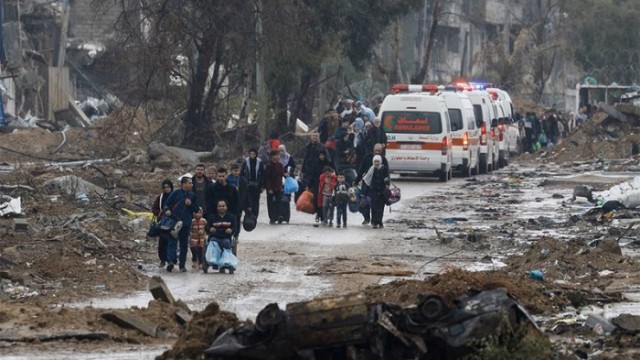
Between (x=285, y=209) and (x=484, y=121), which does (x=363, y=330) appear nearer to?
(x=285, y=209)

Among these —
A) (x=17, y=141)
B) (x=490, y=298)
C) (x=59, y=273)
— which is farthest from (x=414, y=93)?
(x=490, y=298)

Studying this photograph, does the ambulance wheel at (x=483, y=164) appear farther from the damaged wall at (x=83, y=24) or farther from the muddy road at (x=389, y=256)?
the damaged wall at (x=83, y=24)

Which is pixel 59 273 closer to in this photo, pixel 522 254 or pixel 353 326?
pixel 522 254

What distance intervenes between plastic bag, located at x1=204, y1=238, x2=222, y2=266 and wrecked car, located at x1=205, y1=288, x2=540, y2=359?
8.03m

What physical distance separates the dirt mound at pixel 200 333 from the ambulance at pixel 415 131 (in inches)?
957

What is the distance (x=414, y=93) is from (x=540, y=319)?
76.1 ft

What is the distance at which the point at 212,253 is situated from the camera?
62.3ft

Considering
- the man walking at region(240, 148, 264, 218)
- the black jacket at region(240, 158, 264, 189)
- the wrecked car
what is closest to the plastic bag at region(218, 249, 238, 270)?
the man walking at region(240, 148, 264, 218)

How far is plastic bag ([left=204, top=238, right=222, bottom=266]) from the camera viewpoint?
18.9 m

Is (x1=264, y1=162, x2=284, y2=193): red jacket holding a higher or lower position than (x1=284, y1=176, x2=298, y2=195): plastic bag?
higher

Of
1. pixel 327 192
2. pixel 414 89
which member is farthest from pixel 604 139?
pixel 327 192

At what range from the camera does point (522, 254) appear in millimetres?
21266

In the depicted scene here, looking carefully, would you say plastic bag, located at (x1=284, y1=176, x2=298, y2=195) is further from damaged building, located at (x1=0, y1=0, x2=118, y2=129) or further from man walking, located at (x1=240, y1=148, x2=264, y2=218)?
damaged building, located at (x1=0, y1=0, x2=118, y2=129)

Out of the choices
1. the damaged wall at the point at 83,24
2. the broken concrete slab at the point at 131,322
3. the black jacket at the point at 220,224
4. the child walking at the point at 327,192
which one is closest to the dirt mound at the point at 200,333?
the broken concrete slab at the point at 131,322
